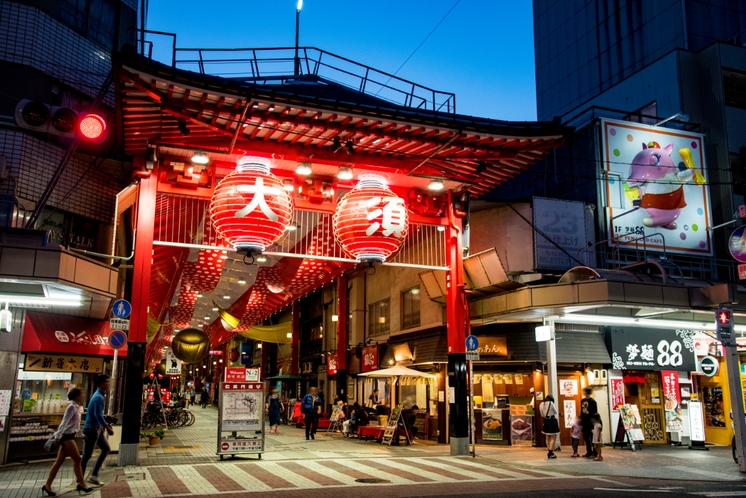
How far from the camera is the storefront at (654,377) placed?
21.0 metres

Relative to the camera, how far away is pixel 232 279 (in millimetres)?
28109

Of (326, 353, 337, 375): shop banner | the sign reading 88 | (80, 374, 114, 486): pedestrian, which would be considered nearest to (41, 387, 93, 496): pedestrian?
(80, 374, 114, 486): pedestrian

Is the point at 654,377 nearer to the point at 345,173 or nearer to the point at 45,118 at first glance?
the point at 345,173

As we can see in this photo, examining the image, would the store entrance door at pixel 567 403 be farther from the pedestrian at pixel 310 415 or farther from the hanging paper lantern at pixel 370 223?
the hanging paper lantern at pixel 370 223

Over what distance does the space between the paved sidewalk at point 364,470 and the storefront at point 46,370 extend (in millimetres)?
852

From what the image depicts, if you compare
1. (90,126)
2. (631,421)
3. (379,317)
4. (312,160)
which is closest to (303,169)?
(312,160)

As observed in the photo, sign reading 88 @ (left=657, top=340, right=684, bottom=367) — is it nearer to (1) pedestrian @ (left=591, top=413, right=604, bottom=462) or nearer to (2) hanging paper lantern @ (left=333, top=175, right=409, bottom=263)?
(1) pedestrian @ (left=591, top=413, right=604, bottom=462)

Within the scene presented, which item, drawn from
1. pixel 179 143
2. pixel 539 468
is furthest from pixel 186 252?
pixel 539 468

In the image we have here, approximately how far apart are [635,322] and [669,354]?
2.61m

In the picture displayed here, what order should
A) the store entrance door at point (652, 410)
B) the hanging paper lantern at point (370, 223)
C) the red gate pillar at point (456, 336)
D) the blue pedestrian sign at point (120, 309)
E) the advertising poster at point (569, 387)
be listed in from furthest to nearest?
the store entrance door at point (652, 410) < the advertising poster at point (569, 387) < the red gate pillar at point (456, 336) < the hanging paper lantern at point (370, 223) < the blue pedestrian sign at point (120, 309)

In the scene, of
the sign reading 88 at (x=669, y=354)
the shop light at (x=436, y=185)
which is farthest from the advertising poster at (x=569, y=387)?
the shop light at (x=436, y=185)

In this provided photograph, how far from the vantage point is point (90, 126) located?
1175cm

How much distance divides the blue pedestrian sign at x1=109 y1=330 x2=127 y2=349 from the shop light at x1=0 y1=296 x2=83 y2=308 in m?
1.62

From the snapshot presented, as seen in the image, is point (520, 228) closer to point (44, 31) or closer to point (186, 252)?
point (186, 252)
